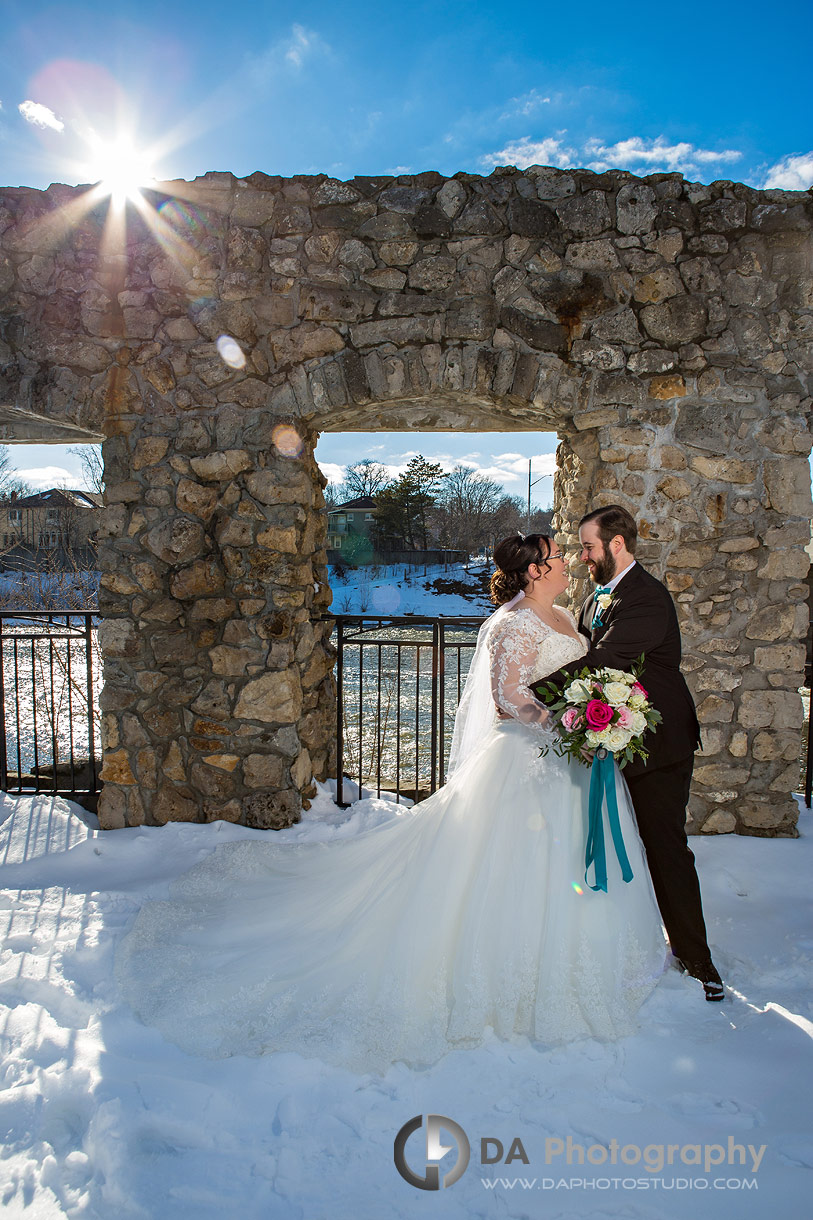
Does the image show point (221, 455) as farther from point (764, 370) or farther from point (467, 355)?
point (764, 370)

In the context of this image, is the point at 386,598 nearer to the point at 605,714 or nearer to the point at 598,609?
the point at 598,609

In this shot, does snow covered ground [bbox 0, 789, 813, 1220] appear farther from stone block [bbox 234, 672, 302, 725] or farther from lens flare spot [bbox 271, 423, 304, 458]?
lens flare spot [bbox 271, 423, 304, 458]

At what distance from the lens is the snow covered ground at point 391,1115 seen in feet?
5.42

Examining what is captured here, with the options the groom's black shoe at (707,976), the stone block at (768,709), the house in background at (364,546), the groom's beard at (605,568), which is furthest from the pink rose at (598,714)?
the house in background at (364,546)

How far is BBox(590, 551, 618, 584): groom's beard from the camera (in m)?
2.62

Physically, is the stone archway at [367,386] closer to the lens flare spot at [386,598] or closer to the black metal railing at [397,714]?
the black metal railing at [397,714]

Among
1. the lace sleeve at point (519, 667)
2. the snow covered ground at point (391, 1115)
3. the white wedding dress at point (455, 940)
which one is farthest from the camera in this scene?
the lace sleeve at point (519, 667)

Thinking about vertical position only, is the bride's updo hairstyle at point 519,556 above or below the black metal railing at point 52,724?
above

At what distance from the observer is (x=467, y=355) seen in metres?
3.72

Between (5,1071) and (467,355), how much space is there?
146 inches

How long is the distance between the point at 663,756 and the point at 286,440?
2.68m

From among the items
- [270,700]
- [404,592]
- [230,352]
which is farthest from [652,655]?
[404,592]

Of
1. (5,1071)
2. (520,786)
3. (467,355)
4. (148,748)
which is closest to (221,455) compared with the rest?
(467,355)

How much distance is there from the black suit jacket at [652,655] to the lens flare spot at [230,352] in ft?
8.52
